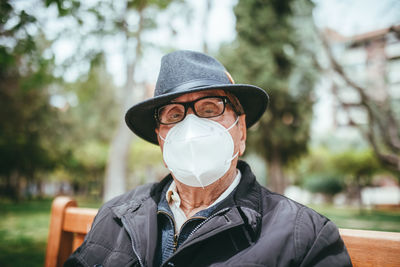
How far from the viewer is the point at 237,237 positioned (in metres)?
1.32

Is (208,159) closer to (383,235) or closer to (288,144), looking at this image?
(383,235)

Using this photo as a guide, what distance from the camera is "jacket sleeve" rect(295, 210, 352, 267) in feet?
3.71

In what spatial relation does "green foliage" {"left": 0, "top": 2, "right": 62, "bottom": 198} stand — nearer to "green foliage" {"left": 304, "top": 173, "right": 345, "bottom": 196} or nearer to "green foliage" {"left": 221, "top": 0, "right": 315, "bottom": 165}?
"green foliage" {"left": 221, "top": 0, "right": 315, "bottom": 165}

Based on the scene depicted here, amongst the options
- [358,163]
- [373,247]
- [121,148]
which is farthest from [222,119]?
[358,163]

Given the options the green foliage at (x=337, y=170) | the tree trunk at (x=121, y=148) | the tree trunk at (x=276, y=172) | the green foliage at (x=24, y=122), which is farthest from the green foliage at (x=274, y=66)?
the green foliage at (x=24, y=122)

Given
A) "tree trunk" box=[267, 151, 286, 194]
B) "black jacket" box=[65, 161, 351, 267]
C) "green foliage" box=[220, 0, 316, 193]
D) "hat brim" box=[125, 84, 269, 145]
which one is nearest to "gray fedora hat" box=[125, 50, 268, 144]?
"hat brim" box=[125, 84, 269, 145]

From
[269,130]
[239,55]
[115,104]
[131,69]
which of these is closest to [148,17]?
[131,69]

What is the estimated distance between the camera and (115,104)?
29.0 m

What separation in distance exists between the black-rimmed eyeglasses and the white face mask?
0.05 metres

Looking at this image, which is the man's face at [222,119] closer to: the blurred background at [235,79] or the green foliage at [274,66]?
the blurred background at [235,79]

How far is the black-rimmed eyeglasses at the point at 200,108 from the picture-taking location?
1.60m

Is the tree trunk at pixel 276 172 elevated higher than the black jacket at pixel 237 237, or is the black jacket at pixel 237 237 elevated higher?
the black jacket at pixel 237 237

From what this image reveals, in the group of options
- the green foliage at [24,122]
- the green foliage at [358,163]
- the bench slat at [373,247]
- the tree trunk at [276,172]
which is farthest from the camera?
the green foliage at [358,163]

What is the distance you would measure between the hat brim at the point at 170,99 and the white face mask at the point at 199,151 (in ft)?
0.64
